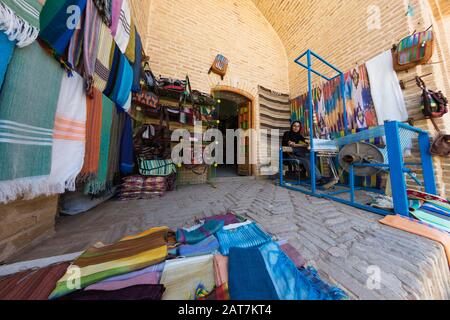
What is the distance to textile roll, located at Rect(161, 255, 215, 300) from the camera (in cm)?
59

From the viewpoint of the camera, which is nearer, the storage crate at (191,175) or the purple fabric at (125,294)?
the purple fabric at (125,294)

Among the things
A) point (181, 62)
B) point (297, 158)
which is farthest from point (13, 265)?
point (181, 62)

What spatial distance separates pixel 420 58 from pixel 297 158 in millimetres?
2228

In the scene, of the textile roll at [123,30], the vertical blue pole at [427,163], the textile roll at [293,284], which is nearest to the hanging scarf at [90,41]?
the textile roll at [123,30]

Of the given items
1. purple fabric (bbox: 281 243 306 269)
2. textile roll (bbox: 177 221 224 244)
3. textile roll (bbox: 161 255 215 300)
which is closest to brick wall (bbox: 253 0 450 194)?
purple fabric (bbox: 281 243 306 269)

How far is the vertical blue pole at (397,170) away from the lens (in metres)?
1.30

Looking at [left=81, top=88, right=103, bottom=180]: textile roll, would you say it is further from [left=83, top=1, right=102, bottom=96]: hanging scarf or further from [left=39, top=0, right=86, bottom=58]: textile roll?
[left=39, top=0, right=86, bottom=58]: textile roll

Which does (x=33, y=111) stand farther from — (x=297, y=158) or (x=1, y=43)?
(x=297, y=158)

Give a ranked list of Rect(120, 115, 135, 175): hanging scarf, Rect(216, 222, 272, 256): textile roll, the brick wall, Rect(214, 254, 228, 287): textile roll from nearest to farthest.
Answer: Rect(214, 254, 228, 287): textile roll
Rect(216, 222, 272, 256): textile roll
Rect(120, 115, 135, 175): hanging scarf
the brick wall

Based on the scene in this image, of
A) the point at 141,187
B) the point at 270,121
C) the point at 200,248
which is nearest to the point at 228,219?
the point at 200,248

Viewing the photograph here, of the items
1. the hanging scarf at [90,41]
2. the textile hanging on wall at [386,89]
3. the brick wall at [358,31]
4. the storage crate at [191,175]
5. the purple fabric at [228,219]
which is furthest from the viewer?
the storage crate at [191,175]

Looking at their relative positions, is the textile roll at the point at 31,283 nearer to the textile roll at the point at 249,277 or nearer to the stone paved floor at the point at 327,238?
the stone paved floor at the point at 327,238

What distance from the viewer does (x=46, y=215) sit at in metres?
1.04

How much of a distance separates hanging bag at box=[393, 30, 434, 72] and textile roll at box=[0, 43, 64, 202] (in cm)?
433
